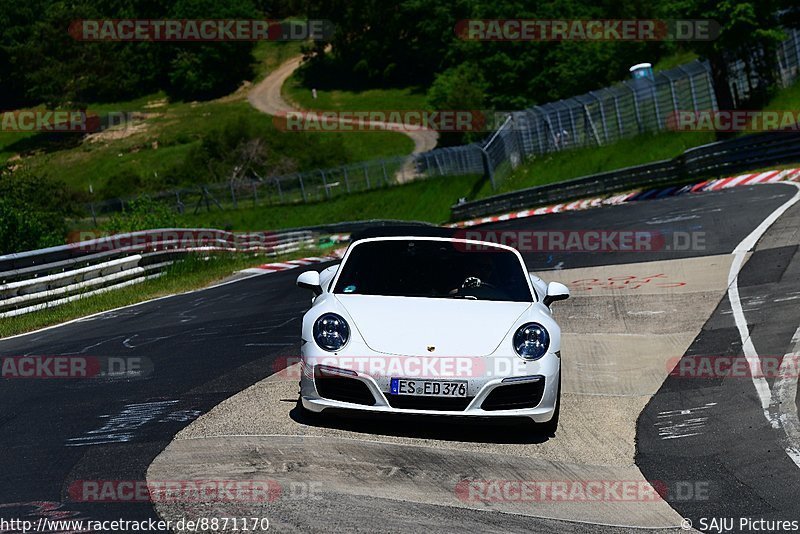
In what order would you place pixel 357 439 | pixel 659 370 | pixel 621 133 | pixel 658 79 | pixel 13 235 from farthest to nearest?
pixel 621 133 → pixel 658 79 → pixel 13 235 → pixel 659 370 → pixel 357 439

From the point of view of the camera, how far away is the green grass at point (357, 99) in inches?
4183

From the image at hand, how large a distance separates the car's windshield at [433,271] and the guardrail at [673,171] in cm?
2291

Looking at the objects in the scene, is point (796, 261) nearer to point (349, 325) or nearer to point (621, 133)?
point (349, 325)

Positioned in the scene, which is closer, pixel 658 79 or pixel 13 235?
pixel 13 235

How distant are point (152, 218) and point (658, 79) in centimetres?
1871

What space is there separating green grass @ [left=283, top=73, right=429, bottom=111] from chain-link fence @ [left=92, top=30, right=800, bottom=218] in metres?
38.2

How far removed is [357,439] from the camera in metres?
7.44

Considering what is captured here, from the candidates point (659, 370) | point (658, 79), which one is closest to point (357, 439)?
point (659, 370)

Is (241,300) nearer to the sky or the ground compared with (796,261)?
nearer to the ground

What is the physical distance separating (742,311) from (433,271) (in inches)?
204

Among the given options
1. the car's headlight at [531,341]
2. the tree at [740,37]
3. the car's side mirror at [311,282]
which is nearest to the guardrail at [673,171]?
the tree at [740,37]

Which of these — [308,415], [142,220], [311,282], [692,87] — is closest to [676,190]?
[692,87]

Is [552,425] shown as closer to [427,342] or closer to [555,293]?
[427,342]

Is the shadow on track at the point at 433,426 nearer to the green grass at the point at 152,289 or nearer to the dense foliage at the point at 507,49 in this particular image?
the green grass at the point at 152,289
